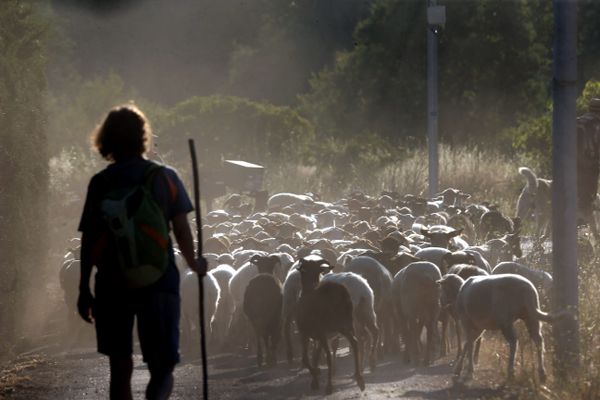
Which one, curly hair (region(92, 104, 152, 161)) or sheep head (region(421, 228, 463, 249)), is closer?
curly hair (region(92, 104, 152, 161))

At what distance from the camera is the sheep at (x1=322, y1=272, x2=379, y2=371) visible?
12703mm

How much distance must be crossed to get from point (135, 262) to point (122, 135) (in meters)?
0.76

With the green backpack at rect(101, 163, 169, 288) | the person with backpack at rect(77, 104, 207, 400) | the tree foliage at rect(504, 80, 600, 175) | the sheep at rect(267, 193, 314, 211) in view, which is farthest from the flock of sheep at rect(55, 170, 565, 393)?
the tree foliage at rect(504, 80, 600, 175)

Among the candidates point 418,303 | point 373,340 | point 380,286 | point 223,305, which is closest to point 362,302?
point 373,340

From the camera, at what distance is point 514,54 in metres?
47.7

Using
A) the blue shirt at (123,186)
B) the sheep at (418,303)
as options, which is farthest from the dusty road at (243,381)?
the blue shirt at (123,186)

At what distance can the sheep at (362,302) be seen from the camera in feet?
41.7

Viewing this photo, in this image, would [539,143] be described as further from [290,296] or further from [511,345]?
[511,345]

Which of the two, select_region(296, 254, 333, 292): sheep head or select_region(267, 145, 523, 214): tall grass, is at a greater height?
select_region(267, 145, 523, 214): tall grass

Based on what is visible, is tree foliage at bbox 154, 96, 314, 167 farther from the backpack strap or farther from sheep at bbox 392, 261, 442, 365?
the backpack strap

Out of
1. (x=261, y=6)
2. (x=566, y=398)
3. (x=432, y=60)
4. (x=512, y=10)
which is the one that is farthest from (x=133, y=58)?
(x=566, y=398)

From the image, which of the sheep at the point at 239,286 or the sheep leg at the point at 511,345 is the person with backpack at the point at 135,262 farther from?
the sheep at the point at 239,286

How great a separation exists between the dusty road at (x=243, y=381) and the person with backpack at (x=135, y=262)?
3362mm

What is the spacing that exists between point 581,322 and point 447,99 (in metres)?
36.1
